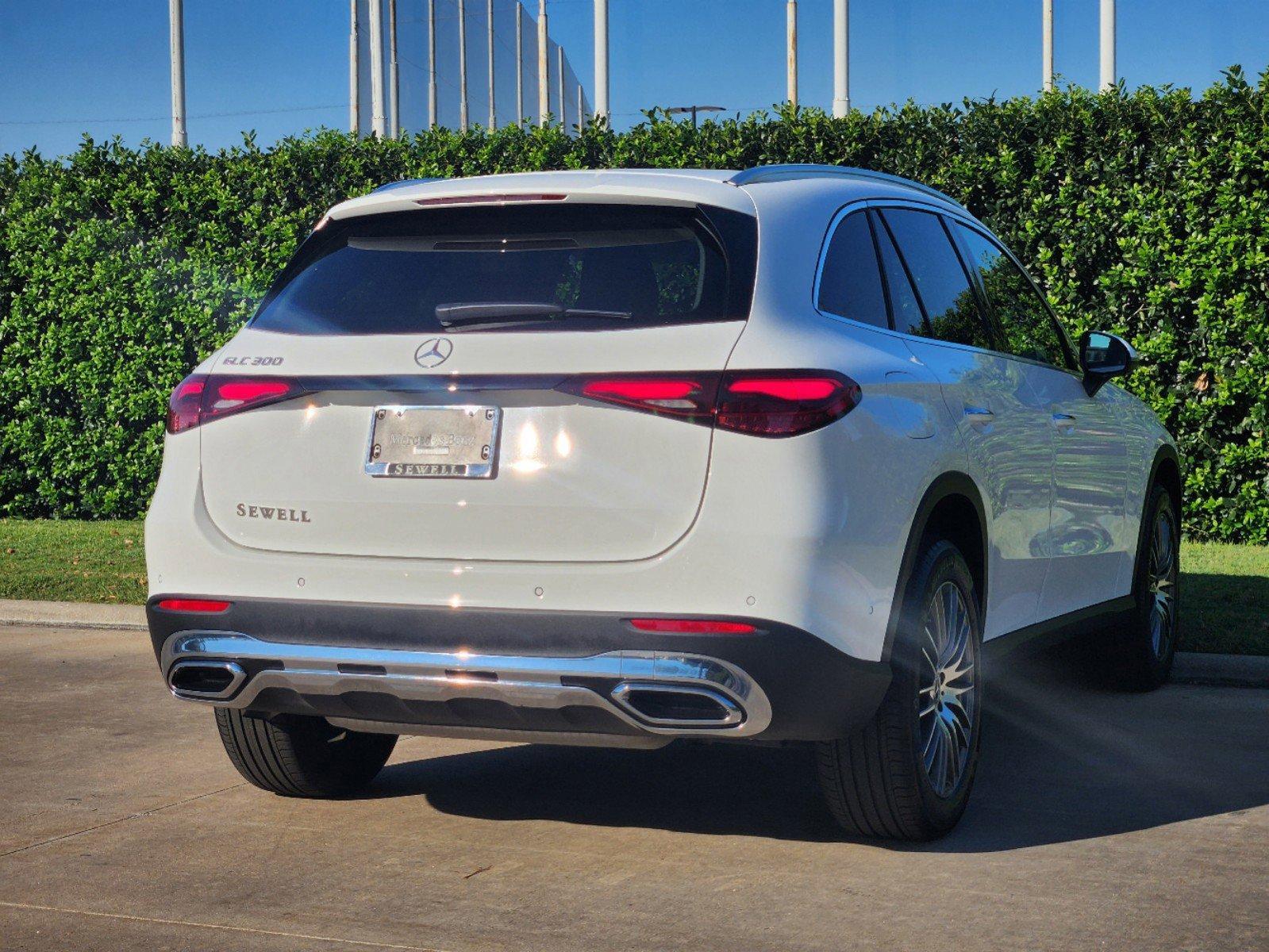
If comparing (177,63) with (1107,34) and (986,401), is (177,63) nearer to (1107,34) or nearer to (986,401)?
(1107,34)

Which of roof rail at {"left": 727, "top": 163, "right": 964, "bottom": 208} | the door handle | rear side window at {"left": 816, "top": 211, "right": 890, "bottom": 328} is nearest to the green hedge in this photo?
roof rail at {"left": 727, "top": 163, "right": 964, "bottom": 208}

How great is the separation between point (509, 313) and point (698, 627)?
0.96m

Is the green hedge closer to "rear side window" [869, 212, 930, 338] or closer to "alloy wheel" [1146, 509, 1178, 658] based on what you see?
"alloy wheel" [1146, 509, 1178, 658]

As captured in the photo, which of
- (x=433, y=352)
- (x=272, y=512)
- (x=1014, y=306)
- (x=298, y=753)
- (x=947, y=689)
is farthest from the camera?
(x=1014, y=306)

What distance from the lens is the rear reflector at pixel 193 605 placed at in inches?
179

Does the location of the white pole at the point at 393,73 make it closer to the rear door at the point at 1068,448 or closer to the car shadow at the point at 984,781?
the rear door at the point at 1068,448

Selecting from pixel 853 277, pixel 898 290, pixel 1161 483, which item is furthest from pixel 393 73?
pixel 853 277

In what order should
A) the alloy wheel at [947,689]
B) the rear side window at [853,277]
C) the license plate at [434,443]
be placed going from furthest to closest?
the alloy wheel at [947,689]
the rear side window at [853,277]
the license plate at [434,443]

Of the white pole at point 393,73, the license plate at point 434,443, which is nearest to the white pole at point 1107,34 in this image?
the license plate at point 434,443

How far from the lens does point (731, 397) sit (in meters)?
4.19

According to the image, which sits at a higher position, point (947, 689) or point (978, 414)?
point (978, 414)

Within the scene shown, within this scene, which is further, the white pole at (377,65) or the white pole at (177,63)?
the white pole at (377,65)

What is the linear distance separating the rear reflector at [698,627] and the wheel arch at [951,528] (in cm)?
48

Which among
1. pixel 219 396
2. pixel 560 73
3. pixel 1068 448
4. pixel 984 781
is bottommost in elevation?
pixel 984 781
